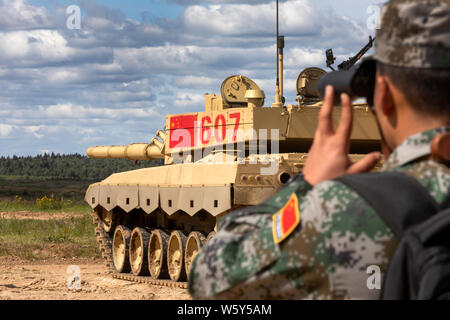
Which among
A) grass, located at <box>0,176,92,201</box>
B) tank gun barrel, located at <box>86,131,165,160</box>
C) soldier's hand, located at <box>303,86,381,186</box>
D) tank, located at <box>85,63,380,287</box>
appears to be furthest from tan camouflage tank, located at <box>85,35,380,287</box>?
grass, located at <box>0,176,92,201</box>

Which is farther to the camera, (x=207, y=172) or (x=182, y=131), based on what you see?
(x=182, y=131)

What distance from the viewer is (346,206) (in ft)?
5.41

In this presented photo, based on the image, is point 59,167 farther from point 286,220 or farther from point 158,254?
point 286,220

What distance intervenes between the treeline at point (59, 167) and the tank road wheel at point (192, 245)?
7239 cm

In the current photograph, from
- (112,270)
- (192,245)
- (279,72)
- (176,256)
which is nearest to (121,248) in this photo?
(112,270)

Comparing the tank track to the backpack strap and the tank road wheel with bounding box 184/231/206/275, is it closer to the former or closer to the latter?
the tank road wheel with bounding box 184/231/206/275

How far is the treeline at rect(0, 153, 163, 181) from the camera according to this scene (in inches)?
3477

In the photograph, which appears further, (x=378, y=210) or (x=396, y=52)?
(x=396, y=52)

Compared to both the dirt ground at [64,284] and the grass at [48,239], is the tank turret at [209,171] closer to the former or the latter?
the dirt ground at [64,284]

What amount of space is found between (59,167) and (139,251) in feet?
281

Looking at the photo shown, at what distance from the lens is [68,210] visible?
31562mm
